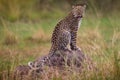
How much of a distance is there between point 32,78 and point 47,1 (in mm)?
12657

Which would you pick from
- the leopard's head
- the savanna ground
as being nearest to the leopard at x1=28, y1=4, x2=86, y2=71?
the leopard's head

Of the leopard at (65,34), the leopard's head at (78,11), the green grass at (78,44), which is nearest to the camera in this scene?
the green grass at (78,44)

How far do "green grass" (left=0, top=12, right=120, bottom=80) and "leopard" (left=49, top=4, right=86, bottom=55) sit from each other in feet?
1.24

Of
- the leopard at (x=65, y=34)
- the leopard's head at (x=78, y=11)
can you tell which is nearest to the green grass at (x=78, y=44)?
the leopard at (x=65, y=34)

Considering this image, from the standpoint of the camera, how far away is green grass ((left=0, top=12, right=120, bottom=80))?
865 cm

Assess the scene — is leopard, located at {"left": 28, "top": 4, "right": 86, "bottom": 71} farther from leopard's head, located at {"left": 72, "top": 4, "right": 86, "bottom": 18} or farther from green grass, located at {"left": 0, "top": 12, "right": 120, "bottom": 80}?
green grass, located at {"left": 0, "top": 12, "right": 120, "bottom": 80}

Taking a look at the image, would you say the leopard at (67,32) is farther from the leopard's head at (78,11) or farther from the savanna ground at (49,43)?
the savanna ground at (49,43)

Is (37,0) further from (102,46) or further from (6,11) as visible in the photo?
(102,46)

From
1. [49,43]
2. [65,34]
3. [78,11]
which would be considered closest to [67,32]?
[65,34]

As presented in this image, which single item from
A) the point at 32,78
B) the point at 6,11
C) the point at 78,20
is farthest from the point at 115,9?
the point at 32,78

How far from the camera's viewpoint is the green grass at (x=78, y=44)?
28.4ft

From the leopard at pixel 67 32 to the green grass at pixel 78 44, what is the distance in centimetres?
38

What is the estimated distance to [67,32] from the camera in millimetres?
9938

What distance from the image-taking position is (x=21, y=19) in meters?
18.9
